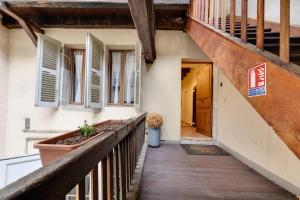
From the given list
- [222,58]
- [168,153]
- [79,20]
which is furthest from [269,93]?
[79,20]

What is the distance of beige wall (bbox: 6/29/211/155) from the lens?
4398 mm

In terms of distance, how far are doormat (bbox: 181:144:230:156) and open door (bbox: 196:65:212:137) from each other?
2.22 feet

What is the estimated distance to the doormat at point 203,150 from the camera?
354 cm

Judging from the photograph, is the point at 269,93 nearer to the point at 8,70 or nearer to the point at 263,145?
the point at 263,145

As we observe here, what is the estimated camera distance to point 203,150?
3762mm

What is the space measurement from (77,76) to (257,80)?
425 centimetres

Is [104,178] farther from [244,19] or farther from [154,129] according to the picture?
[154,129]

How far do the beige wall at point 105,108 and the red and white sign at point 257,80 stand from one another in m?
3.09

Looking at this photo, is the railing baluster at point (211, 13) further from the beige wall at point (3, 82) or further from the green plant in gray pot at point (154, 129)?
the beige wall at point (3, 82)

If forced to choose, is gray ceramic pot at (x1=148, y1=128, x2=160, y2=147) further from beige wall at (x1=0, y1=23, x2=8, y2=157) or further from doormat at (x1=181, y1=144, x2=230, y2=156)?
beige wall at (x1=0, y1=23, x2=8, y2=157)

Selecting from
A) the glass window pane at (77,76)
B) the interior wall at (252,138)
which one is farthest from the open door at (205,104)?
the glass window pane at (77,76)

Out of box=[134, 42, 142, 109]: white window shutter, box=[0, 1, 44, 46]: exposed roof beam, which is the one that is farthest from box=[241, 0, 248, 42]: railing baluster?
box=[0, 1, 44, 46]: exposed roof beam

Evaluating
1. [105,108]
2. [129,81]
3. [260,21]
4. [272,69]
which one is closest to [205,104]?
[129,81]

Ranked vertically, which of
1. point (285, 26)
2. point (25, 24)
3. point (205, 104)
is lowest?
point (205, 104)
